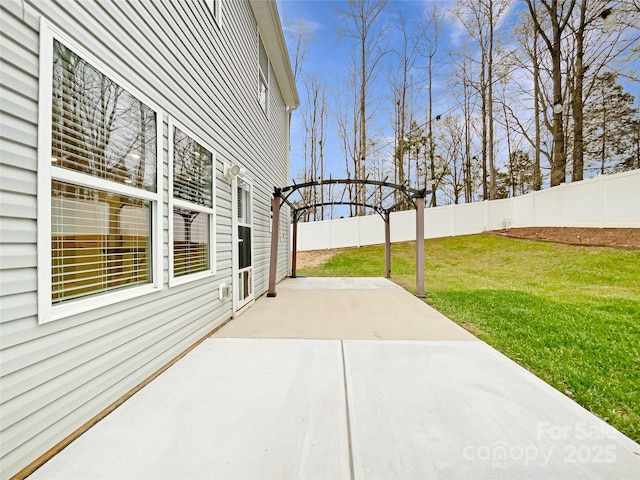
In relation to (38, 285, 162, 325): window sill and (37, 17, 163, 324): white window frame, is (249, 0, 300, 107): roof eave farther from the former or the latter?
(38, 285, 162, 325): window sill

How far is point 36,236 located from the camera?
146 cm

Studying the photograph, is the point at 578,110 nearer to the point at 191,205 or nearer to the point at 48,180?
the point at 191,205

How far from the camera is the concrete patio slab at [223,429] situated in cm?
145

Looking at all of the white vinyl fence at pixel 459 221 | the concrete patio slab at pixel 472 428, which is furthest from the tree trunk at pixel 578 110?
the concrete patio slab at pixel 472 428

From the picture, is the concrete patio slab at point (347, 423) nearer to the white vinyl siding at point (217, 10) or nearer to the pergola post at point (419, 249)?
the pergola post at point (419, 249)

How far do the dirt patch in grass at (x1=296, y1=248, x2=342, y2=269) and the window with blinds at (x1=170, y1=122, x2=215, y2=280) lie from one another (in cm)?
895

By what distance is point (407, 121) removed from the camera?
18.7 m

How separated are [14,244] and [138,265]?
3.17 feet

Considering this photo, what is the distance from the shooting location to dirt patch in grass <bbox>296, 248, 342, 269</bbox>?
12.5 meters

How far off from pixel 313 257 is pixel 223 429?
39.0 ft

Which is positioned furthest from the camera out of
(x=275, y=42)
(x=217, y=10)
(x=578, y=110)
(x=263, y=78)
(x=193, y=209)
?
(x=578, y=110)

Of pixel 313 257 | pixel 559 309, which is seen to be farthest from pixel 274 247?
pixel 313 257

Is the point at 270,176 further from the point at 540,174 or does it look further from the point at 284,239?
the point at 540,174

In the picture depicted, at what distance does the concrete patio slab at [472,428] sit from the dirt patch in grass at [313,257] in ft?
32.6
